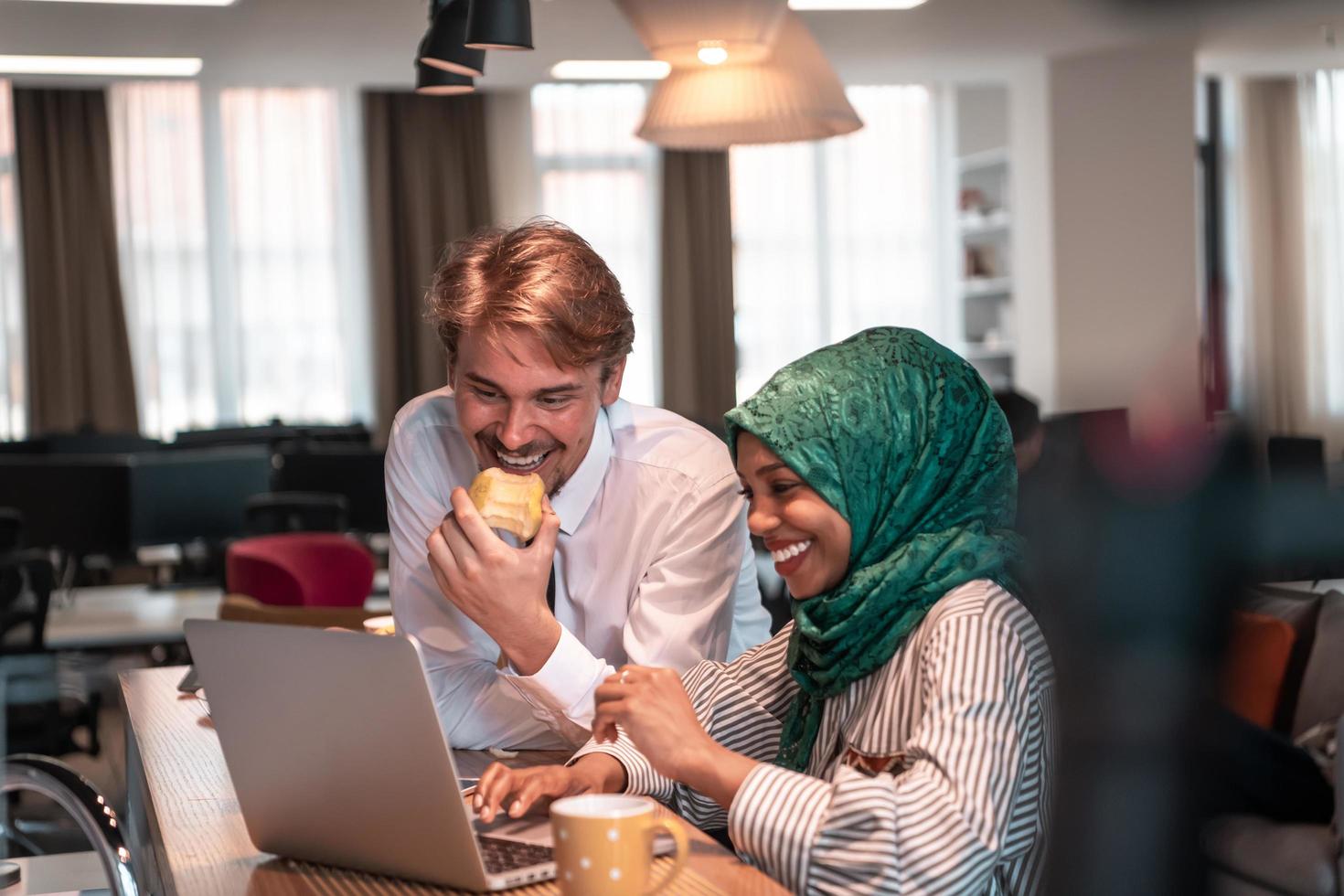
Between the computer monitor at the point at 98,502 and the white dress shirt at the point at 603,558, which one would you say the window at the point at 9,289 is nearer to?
the computer monitor at the point at 98,502

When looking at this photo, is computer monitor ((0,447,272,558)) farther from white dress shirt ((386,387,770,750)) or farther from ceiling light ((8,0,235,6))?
white dress shirt ((386,387,770,750))

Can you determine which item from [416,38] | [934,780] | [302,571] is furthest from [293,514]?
[934,780]

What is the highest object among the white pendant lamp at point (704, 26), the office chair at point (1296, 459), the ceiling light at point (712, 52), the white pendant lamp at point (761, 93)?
the white pendant lamp at point (704, 26)

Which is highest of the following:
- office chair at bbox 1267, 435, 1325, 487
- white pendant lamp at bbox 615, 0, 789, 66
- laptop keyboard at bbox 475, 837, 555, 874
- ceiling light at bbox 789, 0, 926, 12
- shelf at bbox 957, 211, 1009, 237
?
ceiling light at bbox 789, 0, 926, 12

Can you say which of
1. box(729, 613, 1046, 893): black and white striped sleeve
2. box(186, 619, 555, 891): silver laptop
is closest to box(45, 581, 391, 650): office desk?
box(186, 619, 555, 891): silver laptop

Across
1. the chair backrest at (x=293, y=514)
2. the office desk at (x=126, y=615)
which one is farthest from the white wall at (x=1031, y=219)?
the office desk at (x=126, y=615)

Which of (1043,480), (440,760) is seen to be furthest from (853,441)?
(440,760)

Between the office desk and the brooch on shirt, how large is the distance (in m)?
2.73

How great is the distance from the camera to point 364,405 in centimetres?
977

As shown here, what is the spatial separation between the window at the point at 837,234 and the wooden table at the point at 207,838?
850cm

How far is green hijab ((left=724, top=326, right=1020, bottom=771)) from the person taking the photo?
129 cm

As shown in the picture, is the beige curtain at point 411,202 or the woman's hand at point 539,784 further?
the beige curtain at point 411,202

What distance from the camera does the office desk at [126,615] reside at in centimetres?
404

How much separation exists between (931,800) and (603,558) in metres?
0.84
